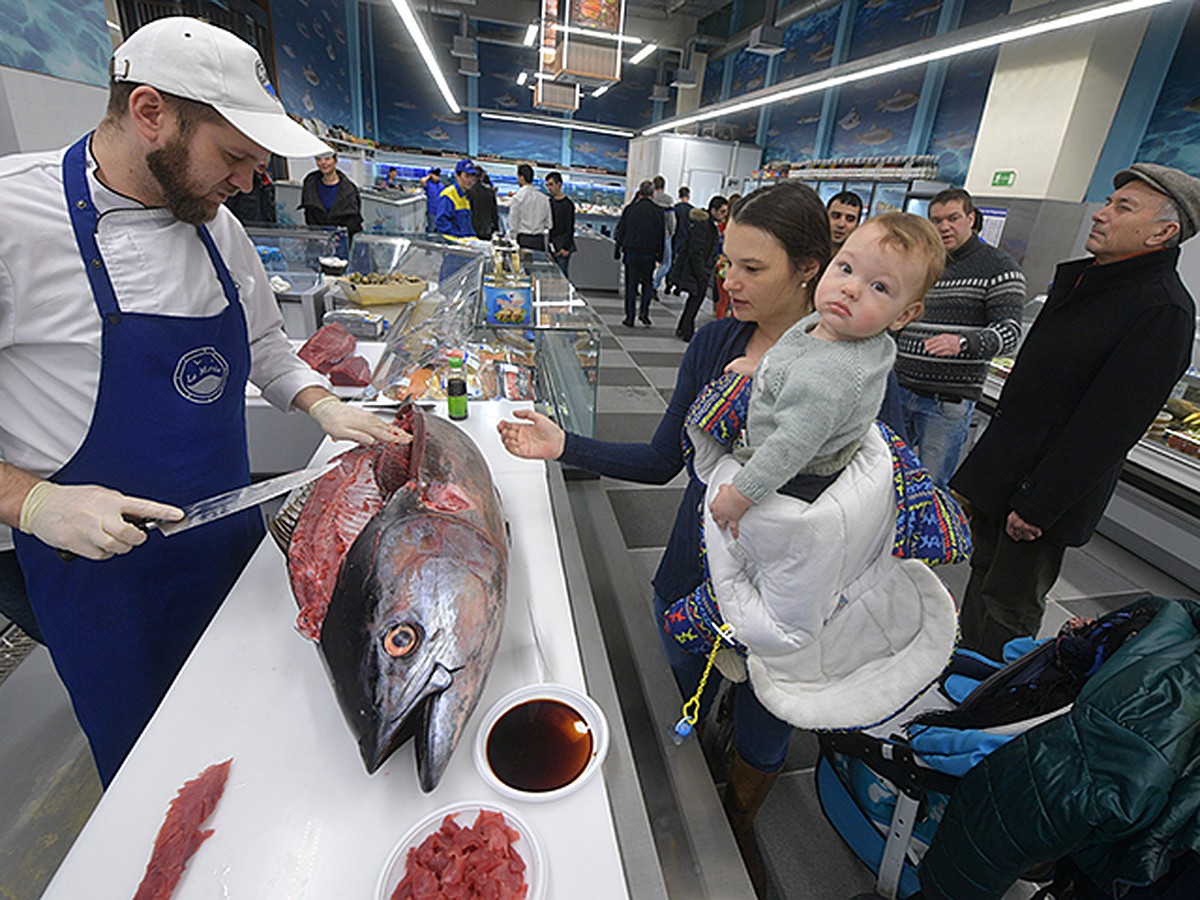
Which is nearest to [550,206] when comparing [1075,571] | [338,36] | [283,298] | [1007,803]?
[283,298]

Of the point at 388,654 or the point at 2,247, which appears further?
the point at 2,247

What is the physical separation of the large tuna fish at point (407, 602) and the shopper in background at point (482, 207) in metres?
7.77

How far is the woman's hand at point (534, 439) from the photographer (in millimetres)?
1447

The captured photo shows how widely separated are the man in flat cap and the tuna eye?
7.02 ft

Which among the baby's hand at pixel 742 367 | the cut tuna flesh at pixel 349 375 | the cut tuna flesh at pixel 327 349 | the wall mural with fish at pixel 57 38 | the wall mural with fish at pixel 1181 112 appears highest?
the wall mural with fish at pixel 1181 112

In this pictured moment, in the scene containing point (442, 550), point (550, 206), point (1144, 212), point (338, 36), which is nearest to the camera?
point (442, 550)

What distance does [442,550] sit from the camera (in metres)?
0.98

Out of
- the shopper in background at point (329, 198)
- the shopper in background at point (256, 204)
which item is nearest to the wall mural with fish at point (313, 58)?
the shopper in background at point (256, 204)

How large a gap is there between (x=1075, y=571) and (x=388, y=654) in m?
3.88

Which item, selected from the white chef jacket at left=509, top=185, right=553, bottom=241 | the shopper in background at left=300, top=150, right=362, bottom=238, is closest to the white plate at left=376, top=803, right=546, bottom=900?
the shopper in background at left=300, top=150, right=362, bottom=238

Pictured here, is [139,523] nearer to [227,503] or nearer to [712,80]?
[227,503]

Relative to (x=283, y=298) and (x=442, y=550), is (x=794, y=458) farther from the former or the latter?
(x=283, y=298)

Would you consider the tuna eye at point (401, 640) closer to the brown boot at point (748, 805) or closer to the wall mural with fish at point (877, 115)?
the brown boot at point (748, 805)

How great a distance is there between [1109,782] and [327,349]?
269 cm
